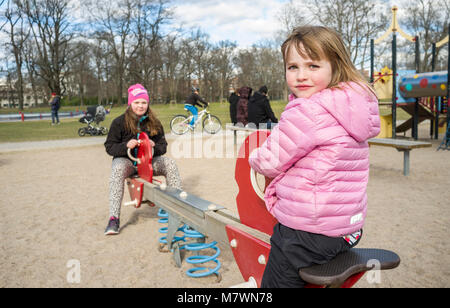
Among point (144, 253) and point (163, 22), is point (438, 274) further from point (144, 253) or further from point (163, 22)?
point (163, 22)

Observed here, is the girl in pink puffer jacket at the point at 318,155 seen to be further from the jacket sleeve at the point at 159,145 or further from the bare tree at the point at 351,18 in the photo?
the bare tree at the point at 351,18

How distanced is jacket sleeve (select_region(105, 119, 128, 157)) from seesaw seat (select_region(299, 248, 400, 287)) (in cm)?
266

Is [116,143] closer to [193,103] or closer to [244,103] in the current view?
[244,103]

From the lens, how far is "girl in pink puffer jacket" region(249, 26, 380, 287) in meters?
1.34

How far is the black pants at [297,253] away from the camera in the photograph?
53.6 inches

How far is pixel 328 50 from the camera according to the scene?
140 centimetres

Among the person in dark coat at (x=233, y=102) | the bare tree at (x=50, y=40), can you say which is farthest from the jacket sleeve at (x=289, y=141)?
the bare tree at (x=50, y=40)

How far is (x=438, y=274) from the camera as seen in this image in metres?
2.45

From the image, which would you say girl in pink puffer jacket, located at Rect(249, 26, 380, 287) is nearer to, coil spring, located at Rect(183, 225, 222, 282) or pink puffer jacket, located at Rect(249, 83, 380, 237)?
pink puffer jacket, located at Rect(249, 83, 380, 237)

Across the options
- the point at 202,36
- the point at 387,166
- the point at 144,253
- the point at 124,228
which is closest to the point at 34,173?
the point at 124,228

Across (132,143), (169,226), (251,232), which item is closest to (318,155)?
(251,232)

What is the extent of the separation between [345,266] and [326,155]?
414 mm
